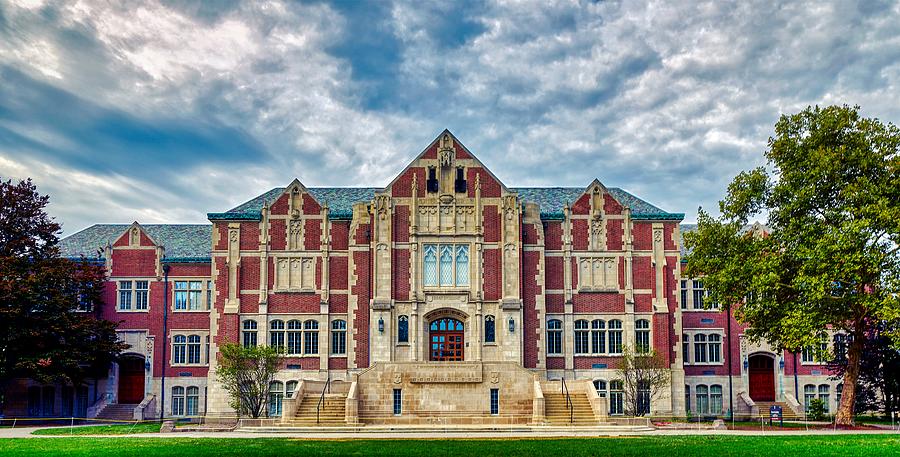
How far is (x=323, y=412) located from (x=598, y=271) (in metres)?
16.9

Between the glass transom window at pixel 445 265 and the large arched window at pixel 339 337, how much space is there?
17.1 ft

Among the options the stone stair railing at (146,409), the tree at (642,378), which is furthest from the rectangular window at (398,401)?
the stone stair railing at (146,409)

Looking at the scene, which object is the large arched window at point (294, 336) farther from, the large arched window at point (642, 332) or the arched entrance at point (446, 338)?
the large arched window at point (642, 332)

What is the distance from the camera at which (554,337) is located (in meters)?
44.3

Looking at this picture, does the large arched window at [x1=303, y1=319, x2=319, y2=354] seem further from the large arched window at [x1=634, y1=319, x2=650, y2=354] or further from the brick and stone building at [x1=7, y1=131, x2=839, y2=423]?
the large arched window at [x1=634, y1=319, x2=650, y2=354]

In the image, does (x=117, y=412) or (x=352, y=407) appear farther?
(x=117, y=412)

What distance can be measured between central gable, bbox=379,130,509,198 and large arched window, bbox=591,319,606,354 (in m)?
8.50

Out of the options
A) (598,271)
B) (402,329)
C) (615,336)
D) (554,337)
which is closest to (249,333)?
(402,329)

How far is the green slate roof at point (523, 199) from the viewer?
147ft

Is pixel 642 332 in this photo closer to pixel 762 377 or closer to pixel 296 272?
pixel 762 377

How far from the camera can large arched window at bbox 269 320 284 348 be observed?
44344mm

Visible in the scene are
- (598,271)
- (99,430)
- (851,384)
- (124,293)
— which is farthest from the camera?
(124,293)

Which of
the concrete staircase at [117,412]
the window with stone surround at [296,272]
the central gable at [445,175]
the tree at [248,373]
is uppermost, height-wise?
the central gable at [445,175]

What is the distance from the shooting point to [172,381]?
45719mm
